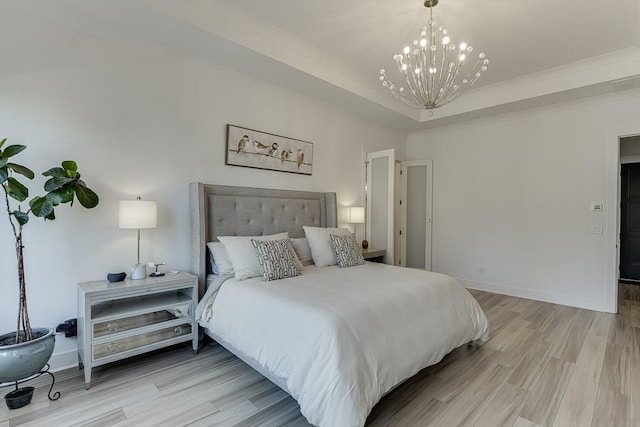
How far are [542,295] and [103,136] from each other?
19.0 feet

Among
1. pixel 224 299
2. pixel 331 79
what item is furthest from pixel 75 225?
pixel 331 79

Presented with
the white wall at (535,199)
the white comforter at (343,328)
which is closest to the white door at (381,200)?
the white wall at (535,199)

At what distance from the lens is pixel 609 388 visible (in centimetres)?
233

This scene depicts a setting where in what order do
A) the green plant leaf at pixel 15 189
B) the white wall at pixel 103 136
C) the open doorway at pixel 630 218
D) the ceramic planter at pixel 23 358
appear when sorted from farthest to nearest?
the open doorway at pixel 630 218, the white wall at pixel 103 136, the green plant leaf at pixel 15 189, the ceramic planter at pixel 23 358

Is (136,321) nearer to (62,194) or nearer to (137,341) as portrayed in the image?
(137,341)

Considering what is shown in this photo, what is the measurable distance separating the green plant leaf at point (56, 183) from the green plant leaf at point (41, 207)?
9 cm

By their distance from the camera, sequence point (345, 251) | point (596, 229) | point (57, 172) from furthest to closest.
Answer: point (596, 229) < point (345, 251) < point (57, 172)

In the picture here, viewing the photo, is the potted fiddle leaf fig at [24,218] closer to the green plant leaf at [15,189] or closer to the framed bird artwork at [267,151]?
the green plant leaf at [15,189]

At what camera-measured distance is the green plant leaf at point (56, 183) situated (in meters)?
2.16

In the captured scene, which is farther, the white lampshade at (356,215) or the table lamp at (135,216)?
the white lampshade at (356,215)

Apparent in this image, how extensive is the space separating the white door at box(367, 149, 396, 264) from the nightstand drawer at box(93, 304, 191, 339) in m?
3.04

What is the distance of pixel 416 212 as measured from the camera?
19.5 ft

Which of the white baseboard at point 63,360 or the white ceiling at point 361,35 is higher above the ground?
the white ceiling at point 361,35

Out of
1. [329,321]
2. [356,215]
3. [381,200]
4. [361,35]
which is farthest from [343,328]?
[381,200]
